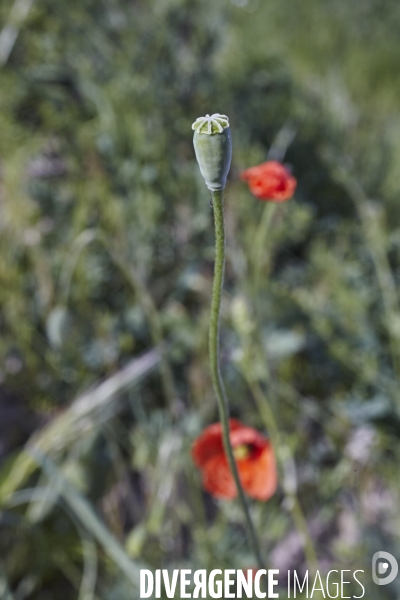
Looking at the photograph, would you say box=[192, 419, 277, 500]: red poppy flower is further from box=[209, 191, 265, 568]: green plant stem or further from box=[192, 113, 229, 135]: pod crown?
box=[192, 113, 229, 135]: pod crown

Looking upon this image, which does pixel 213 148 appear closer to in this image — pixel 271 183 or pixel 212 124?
pixel 212 124

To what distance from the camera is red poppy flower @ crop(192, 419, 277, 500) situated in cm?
86

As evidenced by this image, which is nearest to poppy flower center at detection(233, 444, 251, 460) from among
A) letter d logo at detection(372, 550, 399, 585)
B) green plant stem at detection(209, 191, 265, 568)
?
letter d logo at detection(372, 550, 399, 585)

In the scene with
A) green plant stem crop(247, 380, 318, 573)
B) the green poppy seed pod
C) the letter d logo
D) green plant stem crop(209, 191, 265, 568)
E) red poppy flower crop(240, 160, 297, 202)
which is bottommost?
the letter d logo

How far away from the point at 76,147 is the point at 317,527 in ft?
3.53

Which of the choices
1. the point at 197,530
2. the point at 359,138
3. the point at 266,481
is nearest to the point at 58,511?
the point at 197,530

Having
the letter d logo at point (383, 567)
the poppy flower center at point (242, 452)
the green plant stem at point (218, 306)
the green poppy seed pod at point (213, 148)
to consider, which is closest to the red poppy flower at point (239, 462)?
the poppy flower center at point (242, 452)

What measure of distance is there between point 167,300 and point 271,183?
0.72 m

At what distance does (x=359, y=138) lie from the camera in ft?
5.90

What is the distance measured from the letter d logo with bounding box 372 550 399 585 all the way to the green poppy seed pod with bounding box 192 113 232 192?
0.66m

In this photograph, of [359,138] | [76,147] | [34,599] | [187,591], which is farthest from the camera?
[359,138]

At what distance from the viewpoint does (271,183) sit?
65cm

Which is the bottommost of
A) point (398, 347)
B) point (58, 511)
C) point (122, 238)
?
point (58, 511)

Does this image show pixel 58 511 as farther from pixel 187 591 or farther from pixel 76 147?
pixel 76 147
